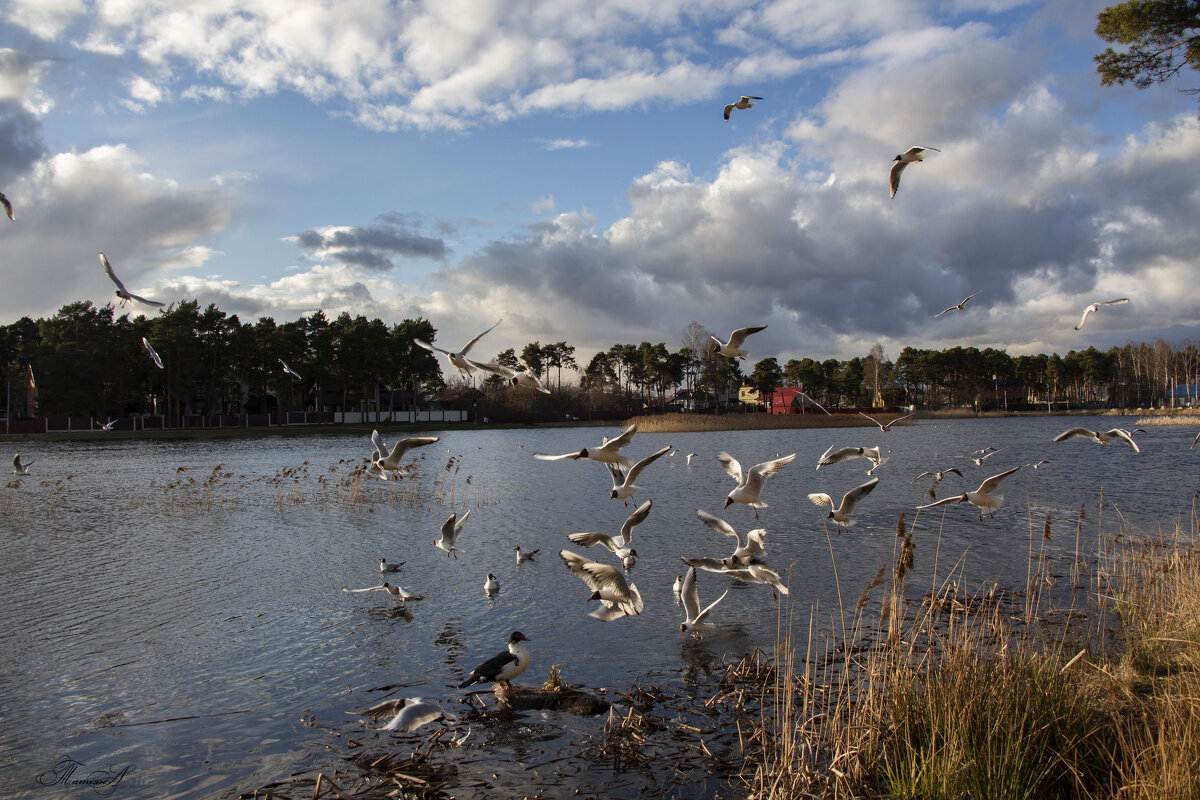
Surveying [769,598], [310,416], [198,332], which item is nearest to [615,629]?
[769,598]

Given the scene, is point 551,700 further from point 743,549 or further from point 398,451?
point 398,451

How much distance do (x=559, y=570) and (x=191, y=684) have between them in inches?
303

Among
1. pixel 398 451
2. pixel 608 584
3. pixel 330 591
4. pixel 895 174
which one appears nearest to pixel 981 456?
pixel 895 174

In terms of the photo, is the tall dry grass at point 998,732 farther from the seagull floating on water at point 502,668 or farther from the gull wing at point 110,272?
the gull wing at point 110,272

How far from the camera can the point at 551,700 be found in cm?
841

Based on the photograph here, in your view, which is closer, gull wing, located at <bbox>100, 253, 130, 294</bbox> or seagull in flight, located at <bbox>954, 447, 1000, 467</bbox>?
gull wing, located at <bbox>100, 253, 130, 294</bbox>

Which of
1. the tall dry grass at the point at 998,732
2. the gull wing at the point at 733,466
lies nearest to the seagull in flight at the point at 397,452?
the gull wing at the point at 733,466

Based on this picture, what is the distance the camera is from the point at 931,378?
156250 mm

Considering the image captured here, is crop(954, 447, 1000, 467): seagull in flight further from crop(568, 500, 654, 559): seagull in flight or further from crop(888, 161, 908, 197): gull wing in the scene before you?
crop(568, 500, 654, 559): seagull in flight

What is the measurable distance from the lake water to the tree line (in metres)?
23.5

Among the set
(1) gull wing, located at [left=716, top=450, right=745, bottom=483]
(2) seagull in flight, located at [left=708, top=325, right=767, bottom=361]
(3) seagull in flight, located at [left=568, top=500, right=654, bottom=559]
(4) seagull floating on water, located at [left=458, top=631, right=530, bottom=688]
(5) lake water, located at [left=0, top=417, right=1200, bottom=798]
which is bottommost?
(5) lake water, located at [left=0, top=417, right=1200, bottom=798]

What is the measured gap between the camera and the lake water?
817 centimetres

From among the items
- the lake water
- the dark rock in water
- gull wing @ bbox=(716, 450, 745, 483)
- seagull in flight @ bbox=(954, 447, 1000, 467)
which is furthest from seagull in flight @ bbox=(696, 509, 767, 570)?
seagull in flight @ bbox=(954, 447, 1000, 467)

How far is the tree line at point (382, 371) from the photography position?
7600 centimetres
